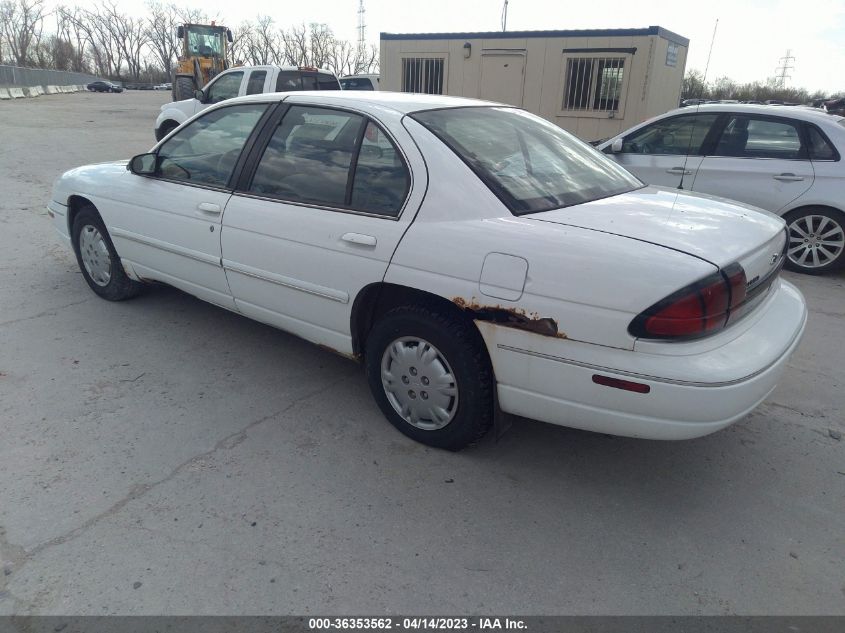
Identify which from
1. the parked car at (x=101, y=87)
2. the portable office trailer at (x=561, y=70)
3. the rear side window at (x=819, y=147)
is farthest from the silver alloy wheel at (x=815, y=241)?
the parked car at (x=101, y=87)

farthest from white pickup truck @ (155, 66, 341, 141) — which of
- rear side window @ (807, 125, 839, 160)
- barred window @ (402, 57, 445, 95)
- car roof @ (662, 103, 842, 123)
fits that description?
rear side window @ (807, 125, 839, 160)

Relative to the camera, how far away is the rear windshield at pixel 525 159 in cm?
274

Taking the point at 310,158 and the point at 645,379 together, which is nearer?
the point at 645,379

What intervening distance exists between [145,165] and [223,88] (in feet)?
31.0

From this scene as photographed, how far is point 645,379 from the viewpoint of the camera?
2.22 meters

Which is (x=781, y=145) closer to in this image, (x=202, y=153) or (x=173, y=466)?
(x=202, y=153)

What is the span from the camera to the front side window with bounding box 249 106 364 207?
3.09 metres

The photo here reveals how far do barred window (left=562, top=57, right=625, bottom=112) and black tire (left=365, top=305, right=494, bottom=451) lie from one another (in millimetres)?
9885

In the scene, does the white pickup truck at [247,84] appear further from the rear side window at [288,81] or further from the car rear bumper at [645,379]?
the car rear bumper at [645,379]

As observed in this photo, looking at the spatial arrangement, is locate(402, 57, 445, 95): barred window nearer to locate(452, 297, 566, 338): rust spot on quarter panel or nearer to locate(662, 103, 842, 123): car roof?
locate(662, 103, 842, 123): car roof

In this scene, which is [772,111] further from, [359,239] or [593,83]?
[593,83]

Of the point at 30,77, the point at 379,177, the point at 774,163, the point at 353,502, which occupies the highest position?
the point at 30,77

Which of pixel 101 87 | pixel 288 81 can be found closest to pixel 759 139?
pixel 288 81

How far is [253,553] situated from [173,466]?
74 centimetres
